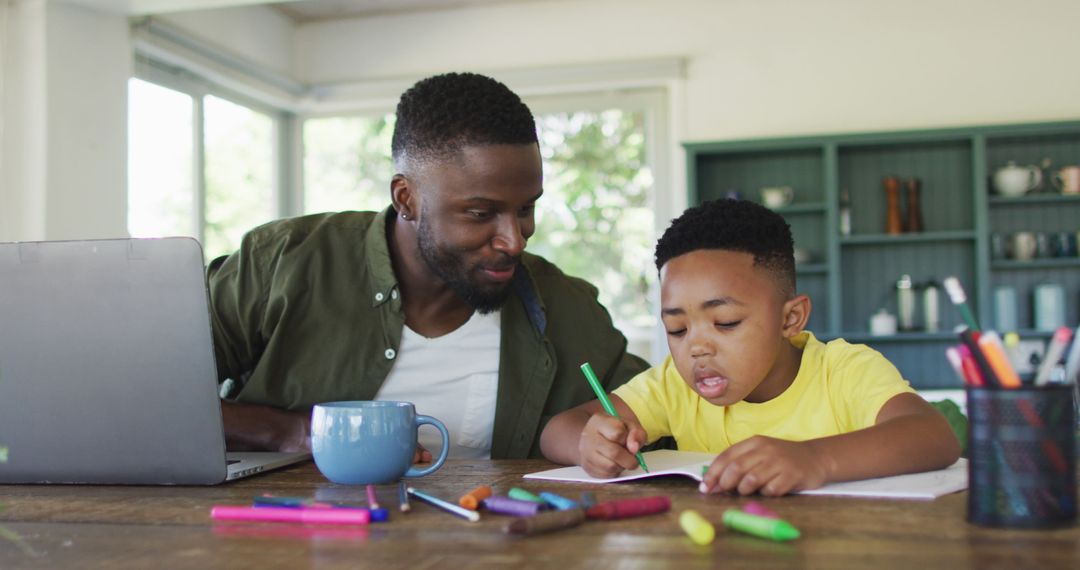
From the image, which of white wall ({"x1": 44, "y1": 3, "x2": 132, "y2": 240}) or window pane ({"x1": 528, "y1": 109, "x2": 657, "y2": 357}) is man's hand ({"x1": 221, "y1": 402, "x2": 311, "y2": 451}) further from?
window pane ({"x1": 528, "y1": 109, "x2": 657, "y2": 357})

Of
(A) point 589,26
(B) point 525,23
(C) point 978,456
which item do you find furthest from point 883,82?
(C) point 978,456

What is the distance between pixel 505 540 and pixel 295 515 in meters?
0.23

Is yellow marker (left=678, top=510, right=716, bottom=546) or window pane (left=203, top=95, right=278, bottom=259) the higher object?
window pane (left=203, top=95, right=278, bottom=259)

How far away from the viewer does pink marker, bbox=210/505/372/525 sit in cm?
94

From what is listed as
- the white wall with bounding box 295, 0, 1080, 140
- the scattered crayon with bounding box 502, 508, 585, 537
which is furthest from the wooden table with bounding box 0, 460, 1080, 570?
the white wall with bounding box 295, 0, 1080, 140

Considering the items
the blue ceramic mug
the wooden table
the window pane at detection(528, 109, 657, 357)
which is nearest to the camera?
the wooden table

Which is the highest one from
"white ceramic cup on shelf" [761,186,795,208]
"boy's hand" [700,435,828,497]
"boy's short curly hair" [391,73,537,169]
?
"white ceramic cup on shelf" [761,186,795,208]

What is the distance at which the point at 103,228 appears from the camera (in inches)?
161

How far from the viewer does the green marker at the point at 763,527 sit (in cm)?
82

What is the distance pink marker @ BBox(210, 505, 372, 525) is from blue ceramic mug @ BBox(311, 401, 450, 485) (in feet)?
0.54

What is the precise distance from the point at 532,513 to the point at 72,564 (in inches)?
15.8

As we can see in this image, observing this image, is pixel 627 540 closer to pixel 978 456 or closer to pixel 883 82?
pixel 978 456

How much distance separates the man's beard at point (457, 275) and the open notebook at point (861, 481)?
0.51 m

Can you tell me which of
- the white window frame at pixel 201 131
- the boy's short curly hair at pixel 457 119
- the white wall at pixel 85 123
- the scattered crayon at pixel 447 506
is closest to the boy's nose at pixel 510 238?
the boy's short curly hair at pixel 457 119
